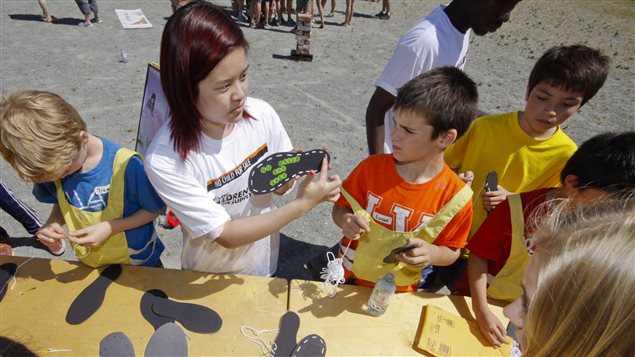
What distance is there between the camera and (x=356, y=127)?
528cm

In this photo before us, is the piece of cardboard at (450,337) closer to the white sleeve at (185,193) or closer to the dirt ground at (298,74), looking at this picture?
the white sleeve at (185,193)

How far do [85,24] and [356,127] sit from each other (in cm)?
677

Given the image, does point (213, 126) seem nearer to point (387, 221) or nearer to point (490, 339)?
point (387, 221)

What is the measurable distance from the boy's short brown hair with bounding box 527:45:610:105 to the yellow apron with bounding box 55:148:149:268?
6.92 ft

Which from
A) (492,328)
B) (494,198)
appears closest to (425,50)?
(494,198)

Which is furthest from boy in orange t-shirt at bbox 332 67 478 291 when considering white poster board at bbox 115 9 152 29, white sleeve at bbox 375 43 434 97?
white poster board at bbox 115 9 152 29

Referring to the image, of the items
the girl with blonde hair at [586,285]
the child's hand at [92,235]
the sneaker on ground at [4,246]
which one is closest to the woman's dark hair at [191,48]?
the child's hand at [92,235]

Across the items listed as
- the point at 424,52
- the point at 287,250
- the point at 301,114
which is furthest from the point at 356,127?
the point at 424,52

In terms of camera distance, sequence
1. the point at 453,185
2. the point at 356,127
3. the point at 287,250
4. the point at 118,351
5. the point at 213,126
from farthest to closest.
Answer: the point at 356,127 < the point at 287,250 < the point at 453,185 < the point at 213,126 < the point at 118,351

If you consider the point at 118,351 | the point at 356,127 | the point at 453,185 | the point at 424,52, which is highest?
the point at 424,52

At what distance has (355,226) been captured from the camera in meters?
1.60

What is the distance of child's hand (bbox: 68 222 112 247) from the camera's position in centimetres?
161

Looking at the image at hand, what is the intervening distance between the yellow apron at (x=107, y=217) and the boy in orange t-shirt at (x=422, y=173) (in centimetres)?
102

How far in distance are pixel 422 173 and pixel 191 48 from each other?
3.62 feet
